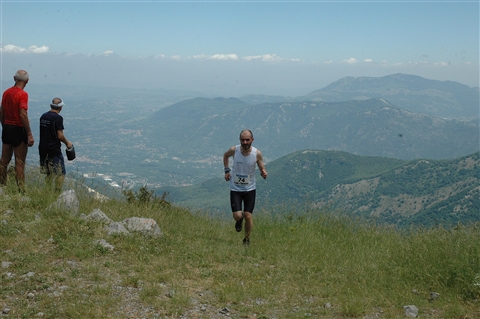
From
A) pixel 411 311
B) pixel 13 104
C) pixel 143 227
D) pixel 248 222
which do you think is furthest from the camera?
pixel 13 104

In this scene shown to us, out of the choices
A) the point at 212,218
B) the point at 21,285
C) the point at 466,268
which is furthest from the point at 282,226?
the point at 21,285

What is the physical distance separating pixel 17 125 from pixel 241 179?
15.3 ft

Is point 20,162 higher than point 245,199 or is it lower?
higher

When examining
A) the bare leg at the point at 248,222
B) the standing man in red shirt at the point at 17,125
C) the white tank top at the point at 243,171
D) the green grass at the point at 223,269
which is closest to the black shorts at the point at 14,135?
the standing man in red shirt at the point at 17,125

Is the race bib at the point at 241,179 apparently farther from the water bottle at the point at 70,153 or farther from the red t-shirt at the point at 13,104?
the red t-shirt at the point at 13,104

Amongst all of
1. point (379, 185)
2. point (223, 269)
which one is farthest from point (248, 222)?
point (379, 185)

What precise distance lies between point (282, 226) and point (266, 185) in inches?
5897

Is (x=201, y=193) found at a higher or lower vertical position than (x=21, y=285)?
lower

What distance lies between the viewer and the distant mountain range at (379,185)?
93812mm

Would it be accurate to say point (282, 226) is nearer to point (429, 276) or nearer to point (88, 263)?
point (429, 276)

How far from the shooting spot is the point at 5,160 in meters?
8.73

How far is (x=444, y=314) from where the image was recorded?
4.86m

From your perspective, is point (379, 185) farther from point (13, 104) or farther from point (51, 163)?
point (13, 104)

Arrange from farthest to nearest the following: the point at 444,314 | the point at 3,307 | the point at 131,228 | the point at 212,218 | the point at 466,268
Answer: the point at 212,218, the point at 131,228, the point at 466,268, the point at 444,314, the point at 3,307
